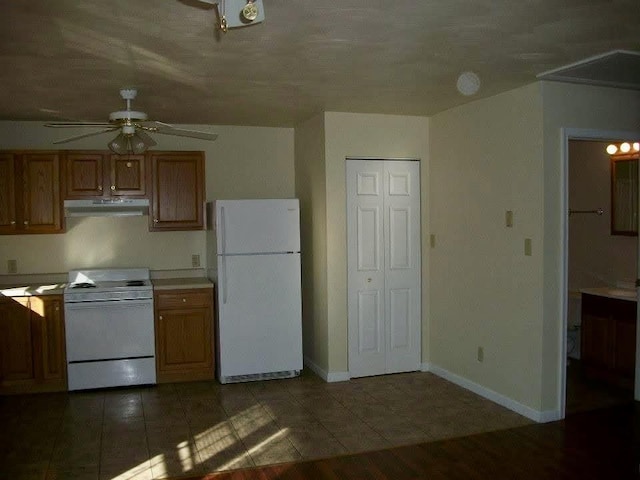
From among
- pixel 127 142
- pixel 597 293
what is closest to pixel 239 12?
pixel 127 142

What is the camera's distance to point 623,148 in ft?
17.7

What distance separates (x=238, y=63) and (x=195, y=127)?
2.36m

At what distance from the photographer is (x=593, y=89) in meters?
4.22

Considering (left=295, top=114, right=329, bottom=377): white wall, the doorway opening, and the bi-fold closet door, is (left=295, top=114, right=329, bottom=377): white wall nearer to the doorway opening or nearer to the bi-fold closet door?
the bi-fold closet door

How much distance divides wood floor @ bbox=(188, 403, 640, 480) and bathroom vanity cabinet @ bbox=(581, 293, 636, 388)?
0.91 m

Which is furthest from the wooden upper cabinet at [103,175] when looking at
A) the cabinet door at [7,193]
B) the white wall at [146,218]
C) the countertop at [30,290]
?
the countertop at [30,290]

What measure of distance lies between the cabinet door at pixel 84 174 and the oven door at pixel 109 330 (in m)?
Answer: 1.00

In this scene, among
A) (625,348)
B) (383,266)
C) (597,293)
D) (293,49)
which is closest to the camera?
(293,49)

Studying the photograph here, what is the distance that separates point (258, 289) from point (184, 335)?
77 centimetres

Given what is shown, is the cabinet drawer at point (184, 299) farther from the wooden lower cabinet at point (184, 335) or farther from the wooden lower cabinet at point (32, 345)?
the wooden lower cabinet at point (32, 345)

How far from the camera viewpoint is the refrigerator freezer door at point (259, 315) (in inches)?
206

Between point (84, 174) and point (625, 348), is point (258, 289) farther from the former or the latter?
point (625, 348)

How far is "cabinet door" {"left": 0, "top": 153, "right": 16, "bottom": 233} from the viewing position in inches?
203

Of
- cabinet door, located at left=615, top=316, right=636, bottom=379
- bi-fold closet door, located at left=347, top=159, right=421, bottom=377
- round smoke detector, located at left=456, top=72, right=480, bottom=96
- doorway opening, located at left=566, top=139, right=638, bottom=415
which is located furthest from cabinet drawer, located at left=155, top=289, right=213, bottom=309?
cabinet door, located at left=615, top=316, right=636, bottom=379
